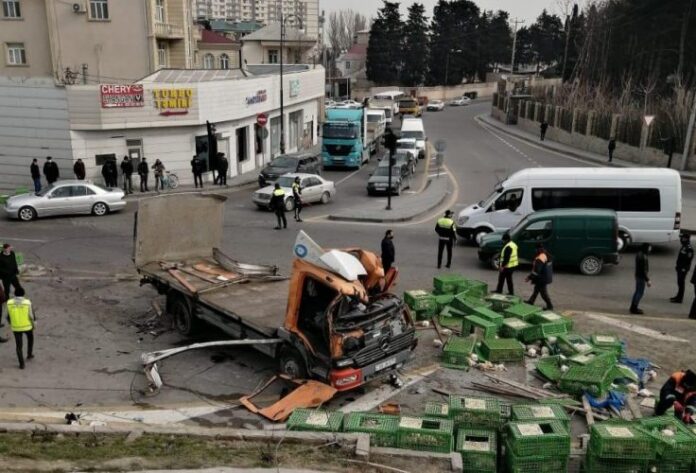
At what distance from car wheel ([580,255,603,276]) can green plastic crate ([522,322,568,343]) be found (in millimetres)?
5385

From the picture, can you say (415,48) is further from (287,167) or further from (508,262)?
(508,262)

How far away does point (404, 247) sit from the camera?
19859 mm

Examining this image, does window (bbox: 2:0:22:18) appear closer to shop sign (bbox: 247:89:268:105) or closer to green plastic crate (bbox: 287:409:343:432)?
shop sign (bbox: 247:89:268:105)

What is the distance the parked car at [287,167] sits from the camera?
29.9 meters

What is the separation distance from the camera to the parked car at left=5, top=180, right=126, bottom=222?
2209cm

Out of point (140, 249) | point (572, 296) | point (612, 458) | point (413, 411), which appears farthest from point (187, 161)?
point (612, 458)

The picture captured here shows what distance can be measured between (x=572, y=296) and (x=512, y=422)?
8.21 m

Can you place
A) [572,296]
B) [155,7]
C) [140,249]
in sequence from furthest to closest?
[155,7], [572,296], [140,249]

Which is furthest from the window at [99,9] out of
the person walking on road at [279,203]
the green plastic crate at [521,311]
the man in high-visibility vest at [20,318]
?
the green plastic crate at [521,311]

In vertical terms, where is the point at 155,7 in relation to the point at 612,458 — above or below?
above

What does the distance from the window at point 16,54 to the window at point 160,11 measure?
24.5ft

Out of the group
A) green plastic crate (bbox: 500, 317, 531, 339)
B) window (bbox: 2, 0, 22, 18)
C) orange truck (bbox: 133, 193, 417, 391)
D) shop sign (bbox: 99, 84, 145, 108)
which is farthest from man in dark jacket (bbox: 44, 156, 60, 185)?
green plastic crate (bbox: 500, 317, 531, 339)

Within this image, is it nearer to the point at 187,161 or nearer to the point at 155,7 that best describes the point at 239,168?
the point at 187,161

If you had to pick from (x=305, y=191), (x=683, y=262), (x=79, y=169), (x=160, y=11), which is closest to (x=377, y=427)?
(x=683, y=262)
